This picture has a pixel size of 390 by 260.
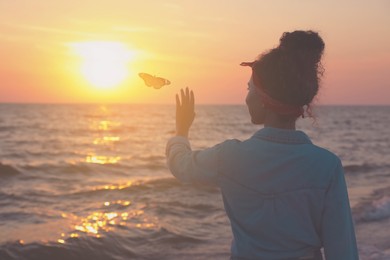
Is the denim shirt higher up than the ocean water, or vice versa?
the denim shirt

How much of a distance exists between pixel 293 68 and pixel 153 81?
71 cm

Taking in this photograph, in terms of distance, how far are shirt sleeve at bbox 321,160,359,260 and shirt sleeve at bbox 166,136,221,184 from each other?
485mm

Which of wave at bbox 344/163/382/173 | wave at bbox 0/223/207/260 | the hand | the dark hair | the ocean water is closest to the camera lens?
the dark hair

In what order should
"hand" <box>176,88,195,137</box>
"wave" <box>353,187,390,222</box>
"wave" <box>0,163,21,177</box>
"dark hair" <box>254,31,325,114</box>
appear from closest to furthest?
"dark hair" <box>254,31,325,114</box>
"hand" <box>176,88,195,137</box>
"wave" <box>353,187,390,222</box>
"wave" <box>0,163,21,177</box>

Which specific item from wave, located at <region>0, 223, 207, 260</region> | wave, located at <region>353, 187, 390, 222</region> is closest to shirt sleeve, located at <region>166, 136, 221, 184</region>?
wave, located at <region>0, 223, 207, 260</region>

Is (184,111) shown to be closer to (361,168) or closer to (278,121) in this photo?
(278,121)

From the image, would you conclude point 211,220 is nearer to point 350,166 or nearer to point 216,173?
point 216,173

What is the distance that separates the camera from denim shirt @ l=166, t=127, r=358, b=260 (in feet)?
6.82

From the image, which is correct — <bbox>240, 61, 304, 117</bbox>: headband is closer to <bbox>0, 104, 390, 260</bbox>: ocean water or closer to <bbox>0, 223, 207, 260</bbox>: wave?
<bbox>0, 104, 390, 260</bbox>: ocean water

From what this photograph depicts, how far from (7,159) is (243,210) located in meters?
24.0

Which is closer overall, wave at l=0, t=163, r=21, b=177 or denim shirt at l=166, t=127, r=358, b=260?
denim shirt at l=166, t=127, r=358, b=260

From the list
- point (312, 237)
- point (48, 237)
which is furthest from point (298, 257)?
point (48, 237)

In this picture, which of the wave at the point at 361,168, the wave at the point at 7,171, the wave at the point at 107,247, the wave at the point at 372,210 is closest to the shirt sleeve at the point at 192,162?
the wave at the point at 107,247

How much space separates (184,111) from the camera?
7.80ft
